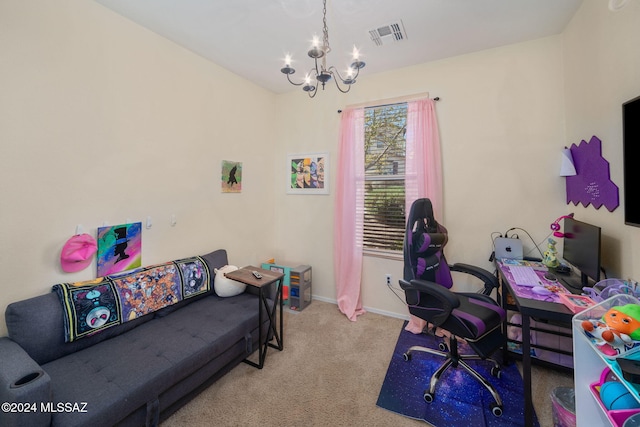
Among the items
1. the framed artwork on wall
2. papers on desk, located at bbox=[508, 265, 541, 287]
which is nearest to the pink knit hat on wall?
the framed artwork on wall

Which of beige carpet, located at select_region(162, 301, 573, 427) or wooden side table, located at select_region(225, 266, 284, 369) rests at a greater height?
wooden side table, located at select_region(225, 266, 284, 369)

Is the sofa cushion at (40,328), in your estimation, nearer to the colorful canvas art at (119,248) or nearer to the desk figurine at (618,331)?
the colorful canvas art at (119,248)

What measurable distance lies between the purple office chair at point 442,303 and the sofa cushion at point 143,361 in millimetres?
1452

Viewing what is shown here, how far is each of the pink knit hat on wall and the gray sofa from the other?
0.75ft

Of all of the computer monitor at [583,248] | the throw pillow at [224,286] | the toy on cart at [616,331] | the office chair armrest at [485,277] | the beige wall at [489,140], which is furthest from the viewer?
the throw pillow at [224,286]

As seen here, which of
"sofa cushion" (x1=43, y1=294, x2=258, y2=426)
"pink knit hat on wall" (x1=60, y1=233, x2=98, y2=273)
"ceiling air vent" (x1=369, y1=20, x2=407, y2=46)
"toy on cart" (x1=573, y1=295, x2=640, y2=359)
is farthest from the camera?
"ceiling air vent" (x1=369, y1=20, x2=407, y2=46)

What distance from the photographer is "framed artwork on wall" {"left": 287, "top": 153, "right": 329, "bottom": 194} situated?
3439 millimetres

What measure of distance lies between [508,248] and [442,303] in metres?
1.12

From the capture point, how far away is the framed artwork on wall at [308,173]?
3.44m

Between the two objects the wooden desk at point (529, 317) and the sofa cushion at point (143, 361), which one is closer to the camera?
the sofa cushion at point (143, 361)

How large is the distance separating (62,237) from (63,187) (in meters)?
0.37

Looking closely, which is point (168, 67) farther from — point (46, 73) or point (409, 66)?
point (409, 66)

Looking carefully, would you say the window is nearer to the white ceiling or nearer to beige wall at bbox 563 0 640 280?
the white ceiling

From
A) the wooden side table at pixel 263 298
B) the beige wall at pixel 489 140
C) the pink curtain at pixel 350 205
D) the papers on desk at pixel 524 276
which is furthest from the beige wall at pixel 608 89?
the wooden side table at pixel 263 298
